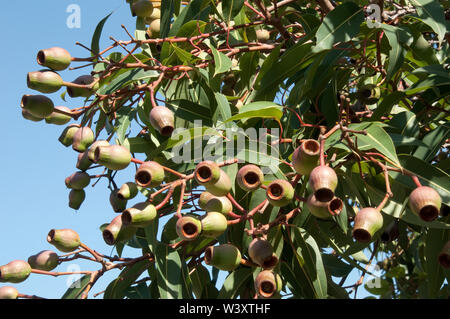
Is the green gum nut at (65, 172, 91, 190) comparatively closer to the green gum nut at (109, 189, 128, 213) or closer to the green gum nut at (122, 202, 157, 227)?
the green gum nut at (109, 189, 128, 213)

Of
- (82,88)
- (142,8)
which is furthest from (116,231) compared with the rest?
(142,8)

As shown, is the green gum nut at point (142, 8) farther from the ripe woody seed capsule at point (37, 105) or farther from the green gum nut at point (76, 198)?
the green gum nut at point (76, 198)

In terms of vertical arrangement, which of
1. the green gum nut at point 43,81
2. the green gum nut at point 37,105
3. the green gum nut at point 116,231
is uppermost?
the green gum nut at point 43,81

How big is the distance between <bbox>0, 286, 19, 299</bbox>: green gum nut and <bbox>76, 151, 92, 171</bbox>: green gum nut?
0.49 meters

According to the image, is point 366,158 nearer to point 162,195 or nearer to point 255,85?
point 255,85

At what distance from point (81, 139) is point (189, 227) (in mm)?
614

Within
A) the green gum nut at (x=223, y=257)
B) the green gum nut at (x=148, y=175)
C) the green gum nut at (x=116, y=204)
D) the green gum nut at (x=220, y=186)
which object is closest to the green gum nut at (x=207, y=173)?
the green gum nut at (x=220, y=186)

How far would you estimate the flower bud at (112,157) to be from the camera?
1750mm

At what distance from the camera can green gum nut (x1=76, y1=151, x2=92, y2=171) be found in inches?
81.3

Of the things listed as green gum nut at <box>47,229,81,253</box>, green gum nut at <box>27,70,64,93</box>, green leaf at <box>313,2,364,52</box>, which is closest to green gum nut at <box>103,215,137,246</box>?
green gum nut at <box>47,229,81,253</box>

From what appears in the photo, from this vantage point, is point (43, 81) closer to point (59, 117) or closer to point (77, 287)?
point (59, 117)

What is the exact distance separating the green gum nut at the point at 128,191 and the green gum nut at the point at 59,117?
1.42 feet

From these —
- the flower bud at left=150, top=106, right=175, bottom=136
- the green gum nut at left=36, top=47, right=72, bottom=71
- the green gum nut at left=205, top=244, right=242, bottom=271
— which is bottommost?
the green gum nut at left=205, top=244, right=242, bottom=271
